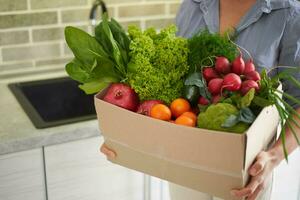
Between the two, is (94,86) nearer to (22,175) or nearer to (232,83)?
(232,83)

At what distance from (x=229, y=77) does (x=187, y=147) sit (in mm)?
179

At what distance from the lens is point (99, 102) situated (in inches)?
41.5

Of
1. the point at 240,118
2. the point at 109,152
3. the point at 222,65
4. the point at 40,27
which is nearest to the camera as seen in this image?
the point at 240,118

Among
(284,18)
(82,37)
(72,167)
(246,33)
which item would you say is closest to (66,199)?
(72,167)

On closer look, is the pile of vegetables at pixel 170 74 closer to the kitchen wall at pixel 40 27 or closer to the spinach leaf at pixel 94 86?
the spinach leaf at pixel 94 86

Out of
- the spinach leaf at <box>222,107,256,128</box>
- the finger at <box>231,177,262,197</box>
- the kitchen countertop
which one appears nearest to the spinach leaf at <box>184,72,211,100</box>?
the spinach leaf at <box>222,107,256,128</box>

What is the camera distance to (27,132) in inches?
56.5

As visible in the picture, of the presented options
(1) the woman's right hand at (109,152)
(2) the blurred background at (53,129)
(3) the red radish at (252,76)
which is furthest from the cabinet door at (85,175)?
(3) the red radish at (252,76)

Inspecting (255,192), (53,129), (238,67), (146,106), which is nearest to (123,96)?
(146,106)

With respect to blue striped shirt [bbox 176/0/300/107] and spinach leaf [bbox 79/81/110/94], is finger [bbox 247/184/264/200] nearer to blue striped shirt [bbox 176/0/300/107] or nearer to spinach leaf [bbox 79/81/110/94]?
blue striped shirt [bbox 176/0/300/107]

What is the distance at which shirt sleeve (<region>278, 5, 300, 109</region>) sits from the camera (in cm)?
116

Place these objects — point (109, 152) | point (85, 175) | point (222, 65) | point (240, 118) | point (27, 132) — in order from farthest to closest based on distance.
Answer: point (85, 175) < point (27, 132) < point (109, 152) < point (222, 65) < point (240, 118)

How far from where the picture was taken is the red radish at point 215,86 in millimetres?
964

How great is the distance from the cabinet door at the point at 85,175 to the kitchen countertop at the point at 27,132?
4cm
